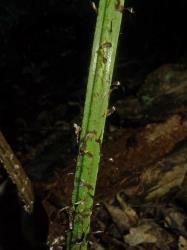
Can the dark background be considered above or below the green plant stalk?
above

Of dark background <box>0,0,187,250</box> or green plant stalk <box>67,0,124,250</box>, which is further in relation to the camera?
dark background <box>0,0,187,250</box>

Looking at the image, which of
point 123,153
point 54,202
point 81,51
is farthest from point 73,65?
point 54,202

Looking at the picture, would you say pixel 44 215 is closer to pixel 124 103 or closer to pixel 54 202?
pixel 54 202

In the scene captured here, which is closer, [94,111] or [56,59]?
[94,111]

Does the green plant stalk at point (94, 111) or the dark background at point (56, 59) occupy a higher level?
the dark background at point (56, 59)
